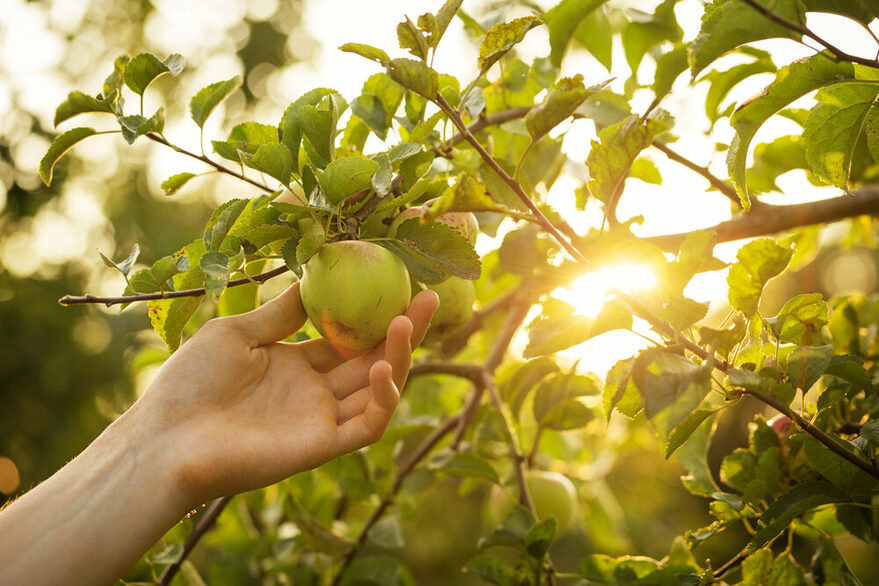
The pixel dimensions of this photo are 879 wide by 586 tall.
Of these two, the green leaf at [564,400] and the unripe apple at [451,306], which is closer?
the unripe apple at [451,306]

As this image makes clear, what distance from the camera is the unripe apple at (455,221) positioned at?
0.76 meters

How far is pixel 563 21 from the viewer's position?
3.11 feet

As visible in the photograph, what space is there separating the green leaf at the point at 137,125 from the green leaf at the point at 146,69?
0.05 meters

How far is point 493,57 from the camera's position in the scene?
65cm

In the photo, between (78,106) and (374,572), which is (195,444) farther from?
(374,572)

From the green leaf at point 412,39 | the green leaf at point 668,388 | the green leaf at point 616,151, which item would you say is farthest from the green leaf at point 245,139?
the green leaf at point 668,388

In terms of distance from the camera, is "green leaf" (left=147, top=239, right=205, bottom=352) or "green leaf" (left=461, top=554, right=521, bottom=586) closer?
"green leaf" (left=147, top=239, right=205, bottom=352)

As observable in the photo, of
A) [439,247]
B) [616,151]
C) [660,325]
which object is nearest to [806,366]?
[660,325]

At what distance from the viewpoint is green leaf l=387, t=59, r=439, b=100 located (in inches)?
23.4

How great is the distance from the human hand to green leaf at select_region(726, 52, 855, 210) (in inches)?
13.7

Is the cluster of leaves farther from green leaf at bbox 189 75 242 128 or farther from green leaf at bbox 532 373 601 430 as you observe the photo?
green leaf at bbox 532 373 601 430

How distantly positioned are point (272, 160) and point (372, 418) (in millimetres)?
330

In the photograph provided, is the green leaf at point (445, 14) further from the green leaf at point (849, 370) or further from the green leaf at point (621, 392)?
the green leaf at point (849, 370)

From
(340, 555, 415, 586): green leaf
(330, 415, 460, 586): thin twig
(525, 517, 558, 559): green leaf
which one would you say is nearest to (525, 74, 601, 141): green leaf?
(525, 517, 558, 559): green leaf
